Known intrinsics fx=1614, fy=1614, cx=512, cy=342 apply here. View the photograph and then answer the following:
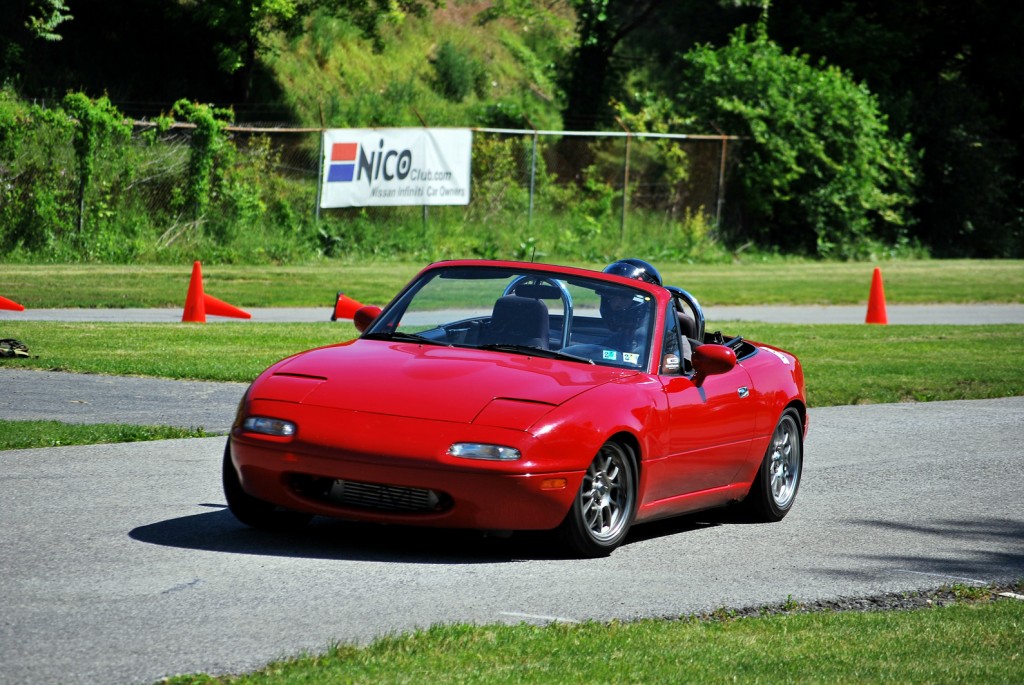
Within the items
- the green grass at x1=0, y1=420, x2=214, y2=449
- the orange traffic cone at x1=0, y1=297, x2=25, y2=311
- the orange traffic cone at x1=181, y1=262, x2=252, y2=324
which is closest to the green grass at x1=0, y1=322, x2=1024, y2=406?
the orange traffic cone at x1=181, y1=262, x2=252, y2=324

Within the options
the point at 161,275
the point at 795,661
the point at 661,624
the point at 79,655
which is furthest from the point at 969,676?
the point at 161,275

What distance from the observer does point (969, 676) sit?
5535 mm

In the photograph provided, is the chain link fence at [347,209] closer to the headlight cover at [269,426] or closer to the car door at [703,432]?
the car door at [703,432]

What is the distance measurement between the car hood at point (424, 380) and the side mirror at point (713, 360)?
1.56 ft

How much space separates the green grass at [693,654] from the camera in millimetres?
Result: 5137

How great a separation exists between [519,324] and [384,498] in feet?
4.89

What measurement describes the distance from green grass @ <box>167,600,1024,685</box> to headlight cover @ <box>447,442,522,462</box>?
1.13 m

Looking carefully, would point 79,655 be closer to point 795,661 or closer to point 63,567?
point 63,567

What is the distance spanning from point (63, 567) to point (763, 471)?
4.02m

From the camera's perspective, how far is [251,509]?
7516 mm

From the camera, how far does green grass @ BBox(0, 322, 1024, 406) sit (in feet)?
46.8

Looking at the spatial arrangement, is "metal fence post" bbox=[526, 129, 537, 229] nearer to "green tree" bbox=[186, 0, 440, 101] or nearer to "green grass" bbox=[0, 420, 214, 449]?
"green tree" bbox=[186, 0, 440, 101]

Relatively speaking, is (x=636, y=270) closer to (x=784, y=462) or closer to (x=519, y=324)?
(x=784, y=462)

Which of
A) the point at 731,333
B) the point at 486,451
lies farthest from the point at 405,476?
the point at 731,333
